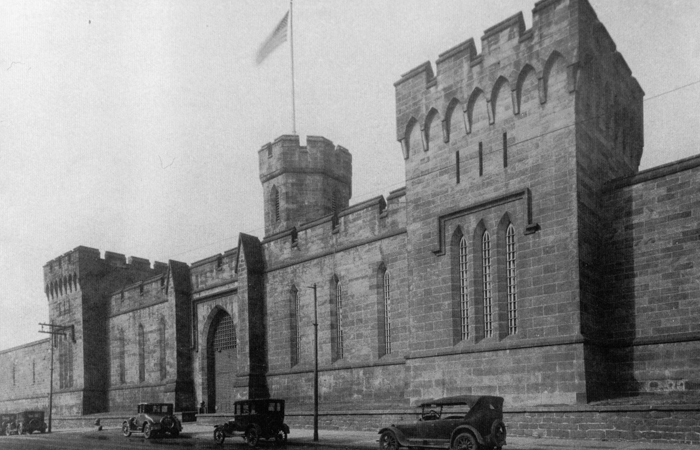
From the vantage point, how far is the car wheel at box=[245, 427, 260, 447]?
20203 millimetres

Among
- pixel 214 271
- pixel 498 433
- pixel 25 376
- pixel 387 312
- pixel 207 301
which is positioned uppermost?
pixel 214 271

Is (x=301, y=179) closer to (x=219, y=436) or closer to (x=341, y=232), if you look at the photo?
(x=341, y=232)

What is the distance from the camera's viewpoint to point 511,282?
1923 centimetres

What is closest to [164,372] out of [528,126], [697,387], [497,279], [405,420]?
[405,420]

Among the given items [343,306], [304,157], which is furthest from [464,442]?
[304,157]

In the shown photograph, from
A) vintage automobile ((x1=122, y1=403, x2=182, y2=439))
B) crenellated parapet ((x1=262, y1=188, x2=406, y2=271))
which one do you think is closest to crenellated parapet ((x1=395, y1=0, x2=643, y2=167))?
crenellated parapet ((x1=262, y1=188, x2=406, y2=271))

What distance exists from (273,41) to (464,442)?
20432 mm

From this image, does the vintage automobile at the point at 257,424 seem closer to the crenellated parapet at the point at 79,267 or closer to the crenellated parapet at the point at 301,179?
the crenellated parapet at the point at 301,179

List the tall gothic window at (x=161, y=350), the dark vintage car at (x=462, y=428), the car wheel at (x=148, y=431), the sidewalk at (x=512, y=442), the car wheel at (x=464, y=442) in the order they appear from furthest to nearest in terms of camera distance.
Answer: the tall gothic window at (x=161, y=350), the car wheel at (x=148, y=431), the sidewalk at (x=512, y=442), the dark vintage car at (x=462, y=428), the car wheel at (x=464, y=442)

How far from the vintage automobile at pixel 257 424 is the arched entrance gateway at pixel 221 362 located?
35.5ft

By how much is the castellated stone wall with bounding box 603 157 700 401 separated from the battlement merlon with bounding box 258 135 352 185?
19.0 metres

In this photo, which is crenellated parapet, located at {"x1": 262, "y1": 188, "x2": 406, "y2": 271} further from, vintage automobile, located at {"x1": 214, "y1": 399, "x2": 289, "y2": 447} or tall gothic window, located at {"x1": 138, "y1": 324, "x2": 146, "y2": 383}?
tall gothic window, located at {"x1": 138, "y1": 324, "x2": 146, "y2": 383}

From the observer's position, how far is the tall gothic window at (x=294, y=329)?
27984 mm

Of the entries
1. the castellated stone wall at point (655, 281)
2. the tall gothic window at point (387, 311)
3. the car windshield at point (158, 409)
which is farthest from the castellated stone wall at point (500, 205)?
the car windshield at point (158, 409)
